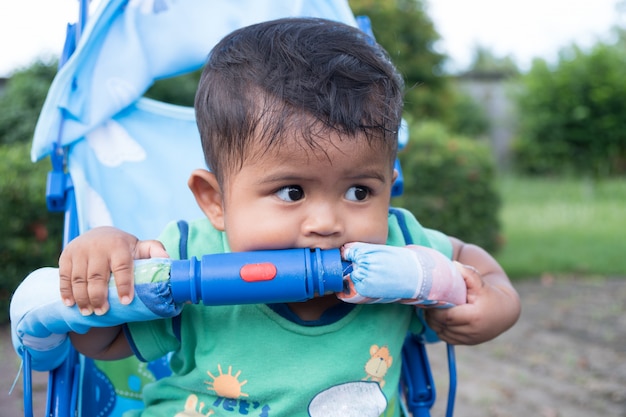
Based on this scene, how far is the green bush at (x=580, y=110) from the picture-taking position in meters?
13.8

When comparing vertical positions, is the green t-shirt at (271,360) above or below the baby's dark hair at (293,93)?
below

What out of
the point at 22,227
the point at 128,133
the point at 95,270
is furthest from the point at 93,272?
the point at 22,227

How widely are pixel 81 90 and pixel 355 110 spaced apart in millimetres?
1044

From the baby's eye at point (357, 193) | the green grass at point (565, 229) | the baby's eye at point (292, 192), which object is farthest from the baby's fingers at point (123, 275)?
the green grass at point (565, 229)

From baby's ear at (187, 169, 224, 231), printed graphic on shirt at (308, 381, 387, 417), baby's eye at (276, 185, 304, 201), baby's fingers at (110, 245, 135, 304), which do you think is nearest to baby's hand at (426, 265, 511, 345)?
printed graphic on shirt at (308, 381, 387, 417)

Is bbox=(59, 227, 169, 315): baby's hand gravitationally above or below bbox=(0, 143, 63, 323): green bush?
below

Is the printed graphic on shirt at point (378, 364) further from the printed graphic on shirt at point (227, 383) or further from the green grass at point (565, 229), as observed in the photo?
the green grass at point (565, 229)

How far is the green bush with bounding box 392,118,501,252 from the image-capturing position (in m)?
6.07

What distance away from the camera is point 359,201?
150cm

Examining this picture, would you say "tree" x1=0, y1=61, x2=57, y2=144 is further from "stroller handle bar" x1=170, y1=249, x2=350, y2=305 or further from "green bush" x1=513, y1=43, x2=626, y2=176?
"green bush" x1=513, y1=43, x2=626, y2=176

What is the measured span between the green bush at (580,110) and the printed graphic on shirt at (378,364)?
13.4 m

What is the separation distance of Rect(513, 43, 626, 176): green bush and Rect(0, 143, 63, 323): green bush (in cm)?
1189

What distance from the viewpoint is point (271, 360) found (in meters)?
1.55

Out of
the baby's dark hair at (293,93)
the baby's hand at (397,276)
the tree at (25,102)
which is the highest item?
the tree at (25,102)
